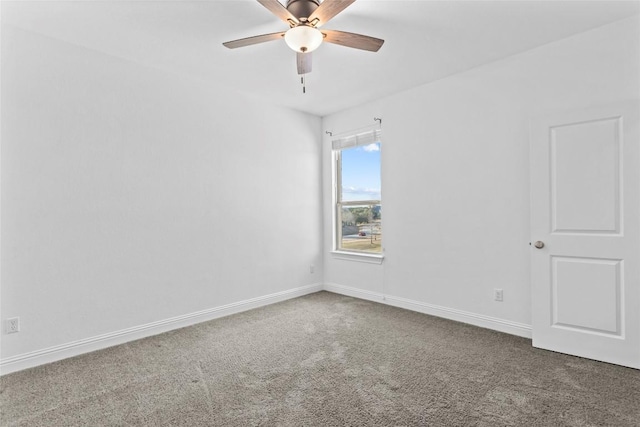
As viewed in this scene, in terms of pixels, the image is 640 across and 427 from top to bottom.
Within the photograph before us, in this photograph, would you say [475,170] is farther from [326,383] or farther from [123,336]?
[123,336]

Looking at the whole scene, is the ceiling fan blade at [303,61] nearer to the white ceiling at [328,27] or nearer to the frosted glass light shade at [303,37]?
the frosted glass light shade at [303,37]

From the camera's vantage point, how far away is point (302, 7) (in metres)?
2.13

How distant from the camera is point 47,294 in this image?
2.70 meters

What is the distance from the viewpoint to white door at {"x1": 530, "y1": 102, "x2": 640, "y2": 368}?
8.21 ft

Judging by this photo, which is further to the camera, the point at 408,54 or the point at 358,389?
the point at 408,54

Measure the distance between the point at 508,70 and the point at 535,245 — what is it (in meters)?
1.66

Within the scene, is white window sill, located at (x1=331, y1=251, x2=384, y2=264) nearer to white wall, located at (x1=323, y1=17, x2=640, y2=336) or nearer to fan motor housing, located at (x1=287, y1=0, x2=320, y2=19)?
white wall, located at (x1=323, y1=17, x2=640, y2=336)

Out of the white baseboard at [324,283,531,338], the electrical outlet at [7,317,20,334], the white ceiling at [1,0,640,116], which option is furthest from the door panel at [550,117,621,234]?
the electrical outlet at [7,317,20,334]

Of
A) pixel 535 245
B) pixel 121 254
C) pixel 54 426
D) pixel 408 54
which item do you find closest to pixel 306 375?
pixel 54 426

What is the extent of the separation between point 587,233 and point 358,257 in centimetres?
250

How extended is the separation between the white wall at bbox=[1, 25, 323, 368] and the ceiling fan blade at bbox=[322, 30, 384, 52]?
1891mm

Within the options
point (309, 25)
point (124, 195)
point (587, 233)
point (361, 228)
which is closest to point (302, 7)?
point (309, 25)

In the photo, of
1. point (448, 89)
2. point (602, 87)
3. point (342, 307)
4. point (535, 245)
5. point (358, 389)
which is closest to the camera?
point (358, 389)

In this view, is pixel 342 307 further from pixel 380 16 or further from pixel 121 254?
pixel 380 16
